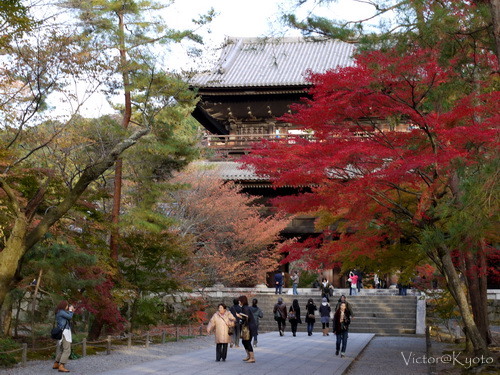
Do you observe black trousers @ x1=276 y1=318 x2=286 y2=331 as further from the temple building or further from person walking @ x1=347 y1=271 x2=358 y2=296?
the temple building

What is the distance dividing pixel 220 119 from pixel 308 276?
32.1 ft

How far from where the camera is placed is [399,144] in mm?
13312

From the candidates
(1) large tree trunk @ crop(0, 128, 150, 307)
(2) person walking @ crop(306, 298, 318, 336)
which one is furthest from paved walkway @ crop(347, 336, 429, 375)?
(1) large tree trunk @ crop(0, 128, 150, 307)

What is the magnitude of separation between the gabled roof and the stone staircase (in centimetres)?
1010

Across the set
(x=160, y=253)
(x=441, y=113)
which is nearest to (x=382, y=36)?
(x=441, y=113)

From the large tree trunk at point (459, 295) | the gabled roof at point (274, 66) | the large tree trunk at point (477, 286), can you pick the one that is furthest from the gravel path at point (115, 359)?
the gabled roof at point (274, 66)

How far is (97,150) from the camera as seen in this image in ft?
55.5

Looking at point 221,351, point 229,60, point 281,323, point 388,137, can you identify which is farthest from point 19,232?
point 229,60

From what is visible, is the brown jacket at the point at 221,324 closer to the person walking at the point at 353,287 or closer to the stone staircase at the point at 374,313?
the stone staircase at the point at 374,313

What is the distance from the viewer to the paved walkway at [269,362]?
12828 millimetres

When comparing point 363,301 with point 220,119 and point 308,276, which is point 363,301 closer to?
point 308,276

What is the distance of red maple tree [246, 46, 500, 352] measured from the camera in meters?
11.3

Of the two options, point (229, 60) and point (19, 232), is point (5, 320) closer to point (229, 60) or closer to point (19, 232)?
point (19, 232)

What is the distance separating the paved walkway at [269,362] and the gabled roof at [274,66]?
1555cm
